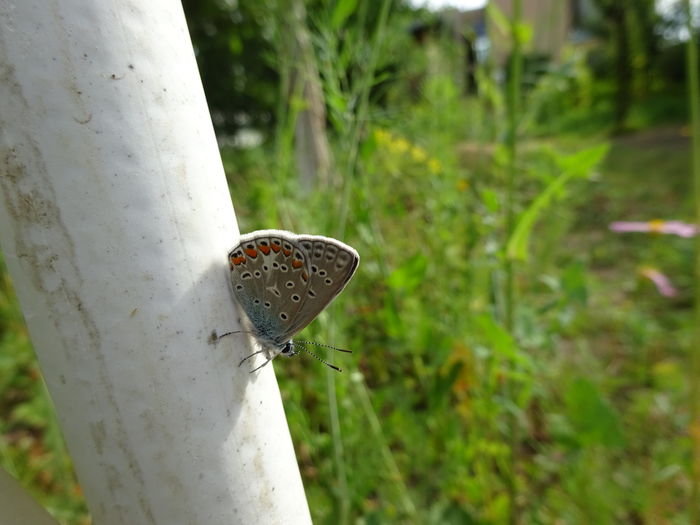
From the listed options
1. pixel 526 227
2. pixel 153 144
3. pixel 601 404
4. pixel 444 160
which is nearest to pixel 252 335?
pixel 153 144

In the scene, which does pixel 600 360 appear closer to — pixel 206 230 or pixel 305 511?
pixel 305 511

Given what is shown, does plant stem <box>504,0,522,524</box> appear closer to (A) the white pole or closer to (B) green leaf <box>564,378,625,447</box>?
(B) green leaf <box>564,378,625,447</box>

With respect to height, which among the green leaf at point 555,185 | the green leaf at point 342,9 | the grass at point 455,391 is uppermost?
the green leaf at point 342,9

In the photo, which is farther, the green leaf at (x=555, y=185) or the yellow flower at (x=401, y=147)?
the yellow flower at (x=401, y=147)

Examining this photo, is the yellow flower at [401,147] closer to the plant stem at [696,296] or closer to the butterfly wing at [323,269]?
the plant stem at [696,296]

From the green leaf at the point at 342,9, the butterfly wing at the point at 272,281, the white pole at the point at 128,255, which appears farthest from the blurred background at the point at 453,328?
the white pole at the point at 128,255

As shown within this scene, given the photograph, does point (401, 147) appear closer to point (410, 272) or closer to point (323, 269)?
point (410, 272)

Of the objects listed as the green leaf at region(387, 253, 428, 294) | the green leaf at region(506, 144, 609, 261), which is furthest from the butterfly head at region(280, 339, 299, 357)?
the green leaf at region(506, 144, 609, 261)
